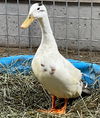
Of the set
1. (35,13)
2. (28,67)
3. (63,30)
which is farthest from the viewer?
(63,30)

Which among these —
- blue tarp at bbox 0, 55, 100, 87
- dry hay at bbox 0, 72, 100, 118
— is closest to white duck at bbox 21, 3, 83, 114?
dry hay at bbox 0, 72, 100, 118

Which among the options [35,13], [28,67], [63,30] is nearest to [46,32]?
[35,13]

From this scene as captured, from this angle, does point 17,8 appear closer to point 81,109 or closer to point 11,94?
point 11,94

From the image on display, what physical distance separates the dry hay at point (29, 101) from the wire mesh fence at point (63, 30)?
0.67m

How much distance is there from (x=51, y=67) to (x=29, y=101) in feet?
1.45

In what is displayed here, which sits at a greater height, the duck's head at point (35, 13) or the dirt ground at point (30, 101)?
the duck's head at point (35, 13)

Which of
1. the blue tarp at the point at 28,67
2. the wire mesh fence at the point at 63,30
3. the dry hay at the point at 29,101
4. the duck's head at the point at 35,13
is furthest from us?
the wire mesh fence at the point at 63,30

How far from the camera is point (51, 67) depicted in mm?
2268

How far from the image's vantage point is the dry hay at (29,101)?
2447mm

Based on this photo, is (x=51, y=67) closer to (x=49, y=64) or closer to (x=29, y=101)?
(x=49, y=64)

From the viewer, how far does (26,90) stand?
273 centimetres

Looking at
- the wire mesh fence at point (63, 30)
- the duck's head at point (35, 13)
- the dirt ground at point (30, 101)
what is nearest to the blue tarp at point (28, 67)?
the dirt ground at point (30, 101)

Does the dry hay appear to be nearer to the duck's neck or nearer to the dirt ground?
the dirt ground

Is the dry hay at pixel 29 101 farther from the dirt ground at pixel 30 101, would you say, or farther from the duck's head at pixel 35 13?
the duck's head at pixel 35 13
